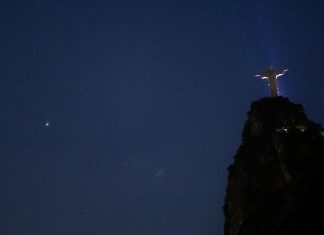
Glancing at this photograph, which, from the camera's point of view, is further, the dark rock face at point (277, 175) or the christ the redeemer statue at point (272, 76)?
the christ the redeemer statue at point (272, 76)

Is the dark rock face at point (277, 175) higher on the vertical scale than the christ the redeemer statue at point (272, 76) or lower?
lower

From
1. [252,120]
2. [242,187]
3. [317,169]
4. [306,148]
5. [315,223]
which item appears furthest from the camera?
[252,120]

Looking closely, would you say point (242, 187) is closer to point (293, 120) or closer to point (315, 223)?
point (293, 120)

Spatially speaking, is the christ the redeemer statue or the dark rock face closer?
the dark rock face

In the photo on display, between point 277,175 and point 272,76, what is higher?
point 272,76

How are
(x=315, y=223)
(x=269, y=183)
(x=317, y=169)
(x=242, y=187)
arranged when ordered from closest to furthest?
(x=315, y=223) < (x=317, y=169) < (x=269, y=183) < (x=242, y=187)

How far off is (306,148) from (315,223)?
550 inches

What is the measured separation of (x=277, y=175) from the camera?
153 feet

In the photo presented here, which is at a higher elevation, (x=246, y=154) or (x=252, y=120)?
(x=252, y=120)

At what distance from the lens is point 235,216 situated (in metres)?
52.2

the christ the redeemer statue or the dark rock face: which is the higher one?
the christ the redeemer statue

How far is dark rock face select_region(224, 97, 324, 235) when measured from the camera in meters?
34.1

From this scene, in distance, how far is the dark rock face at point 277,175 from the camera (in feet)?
112

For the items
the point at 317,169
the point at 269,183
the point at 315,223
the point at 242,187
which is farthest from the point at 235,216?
the point at 315,223
